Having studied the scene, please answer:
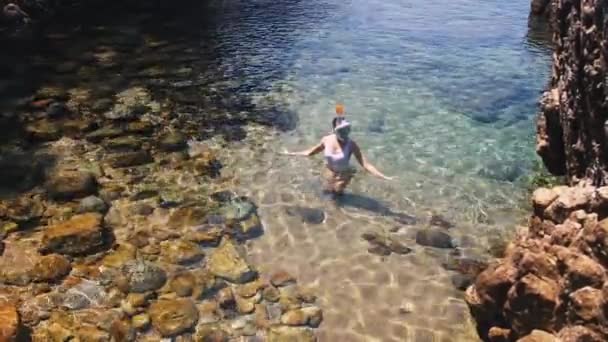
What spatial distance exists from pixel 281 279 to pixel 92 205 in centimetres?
488

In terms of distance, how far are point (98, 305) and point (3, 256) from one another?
259cm

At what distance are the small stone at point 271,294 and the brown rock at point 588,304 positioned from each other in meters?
5.01

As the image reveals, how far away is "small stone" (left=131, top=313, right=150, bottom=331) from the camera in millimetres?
8969

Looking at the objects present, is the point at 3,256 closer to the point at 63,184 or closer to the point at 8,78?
the point at 63,184

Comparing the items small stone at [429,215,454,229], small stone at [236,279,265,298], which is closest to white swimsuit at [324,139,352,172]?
small stone at [429,215,454,229]

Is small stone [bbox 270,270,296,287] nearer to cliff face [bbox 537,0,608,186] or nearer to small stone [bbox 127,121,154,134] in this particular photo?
cliff face [bbox 537,0,608,186]

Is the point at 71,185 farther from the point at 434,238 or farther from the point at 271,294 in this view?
the point at 434,238

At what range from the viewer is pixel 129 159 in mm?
Result: 14352

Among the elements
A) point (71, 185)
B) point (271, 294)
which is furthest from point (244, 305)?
point (71, 185)

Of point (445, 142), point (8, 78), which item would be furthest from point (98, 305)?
point (8, 78)

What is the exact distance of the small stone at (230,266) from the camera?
1020cm

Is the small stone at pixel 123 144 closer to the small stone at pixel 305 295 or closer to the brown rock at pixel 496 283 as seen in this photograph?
the small stone at pixel 305 295

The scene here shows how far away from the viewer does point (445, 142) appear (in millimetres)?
16047

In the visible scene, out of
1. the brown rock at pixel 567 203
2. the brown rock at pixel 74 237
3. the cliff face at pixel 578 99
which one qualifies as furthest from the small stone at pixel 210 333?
the cliff face at pixel 578 99
